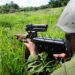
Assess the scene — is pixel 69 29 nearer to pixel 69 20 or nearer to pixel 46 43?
pixel 69 20

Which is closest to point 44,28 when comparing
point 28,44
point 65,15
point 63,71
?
point 28,44

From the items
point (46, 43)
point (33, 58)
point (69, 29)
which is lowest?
point (33, 58)

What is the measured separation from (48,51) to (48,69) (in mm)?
169

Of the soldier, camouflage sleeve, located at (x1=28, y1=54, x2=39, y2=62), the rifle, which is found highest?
the soldier

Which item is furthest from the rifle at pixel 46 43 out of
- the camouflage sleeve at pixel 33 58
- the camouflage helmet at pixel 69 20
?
the camouflage helmet at pixel 69 20

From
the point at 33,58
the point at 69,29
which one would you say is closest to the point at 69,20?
the point at 69,29

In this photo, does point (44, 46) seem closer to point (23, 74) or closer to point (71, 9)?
point (23, 74)

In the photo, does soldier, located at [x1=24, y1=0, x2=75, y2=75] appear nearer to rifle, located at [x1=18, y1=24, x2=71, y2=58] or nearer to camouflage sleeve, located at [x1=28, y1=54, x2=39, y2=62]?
rifle, located at [x1=18, y1=24, x2=71, y2=58]

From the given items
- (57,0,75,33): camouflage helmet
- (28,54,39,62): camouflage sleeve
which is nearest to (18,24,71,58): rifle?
(28,54,39,62): camouflage sleeve

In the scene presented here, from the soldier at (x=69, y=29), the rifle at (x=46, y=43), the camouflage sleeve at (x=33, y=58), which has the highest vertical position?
the soldier at (x=69, y=29)

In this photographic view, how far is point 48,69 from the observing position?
3.32 metres

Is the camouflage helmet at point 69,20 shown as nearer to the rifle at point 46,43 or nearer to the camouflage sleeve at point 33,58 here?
the rifle at point 46,43

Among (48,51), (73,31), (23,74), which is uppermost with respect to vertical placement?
Result: (73,31)

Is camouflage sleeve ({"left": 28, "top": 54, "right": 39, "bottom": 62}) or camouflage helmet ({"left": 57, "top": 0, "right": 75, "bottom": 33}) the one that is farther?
camouflage sleeve ({"left": 28, "top": 54, "right": 39, "bottom": 62})
